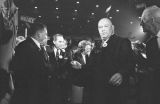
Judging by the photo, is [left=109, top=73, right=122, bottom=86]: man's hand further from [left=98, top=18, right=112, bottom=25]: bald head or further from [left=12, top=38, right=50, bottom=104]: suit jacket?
[left=12, top=38, right=50, bottom=104]: suit jacket

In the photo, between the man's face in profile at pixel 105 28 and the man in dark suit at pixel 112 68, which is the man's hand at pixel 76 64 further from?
the man's face in profile at pixel 105 28

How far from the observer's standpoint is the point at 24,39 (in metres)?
3.50

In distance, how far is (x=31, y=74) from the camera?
11.4ft

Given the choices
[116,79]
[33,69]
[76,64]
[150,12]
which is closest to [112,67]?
[116,79]

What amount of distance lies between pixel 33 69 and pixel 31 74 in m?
0.07

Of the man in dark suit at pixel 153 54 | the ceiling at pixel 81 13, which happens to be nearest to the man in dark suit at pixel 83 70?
the ceiling at pixel 81 13

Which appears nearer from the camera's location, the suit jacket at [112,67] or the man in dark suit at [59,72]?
the suit jacket at [112,67]

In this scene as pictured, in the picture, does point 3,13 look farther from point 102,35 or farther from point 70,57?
point 102,35

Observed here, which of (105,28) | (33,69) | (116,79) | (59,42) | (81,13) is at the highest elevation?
(81,13)

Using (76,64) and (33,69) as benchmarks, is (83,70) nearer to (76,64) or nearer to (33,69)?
(76,64)

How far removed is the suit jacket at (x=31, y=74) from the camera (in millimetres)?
3439

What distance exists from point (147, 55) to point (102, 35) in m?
0.55

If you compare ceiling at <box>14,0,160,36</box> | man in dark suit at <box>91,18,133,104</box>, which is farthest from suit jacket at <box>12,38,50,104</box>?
man in dark suit at <box>91,18,133,104</box>

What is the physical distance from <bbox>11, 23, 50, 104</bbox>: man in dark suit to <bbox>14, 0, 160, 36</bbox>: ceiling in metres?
0.17
